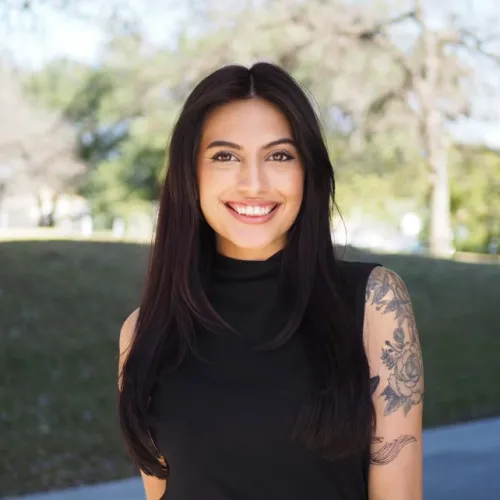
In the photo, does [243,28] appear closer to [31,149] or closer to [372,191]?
[372,191]

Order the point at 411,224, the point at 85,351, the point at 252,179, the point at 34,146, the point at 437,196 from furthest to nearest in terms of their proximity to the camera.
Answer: the point at 34,146, the point at 411,224, the point at 437,196, the point at 85,351, the point at 252,179

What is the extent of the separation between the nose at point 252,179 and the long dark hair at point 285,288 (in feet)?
0.36

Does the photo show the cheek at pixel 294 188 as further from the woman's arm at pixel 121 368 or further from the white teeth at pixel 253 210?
the woman's arm at pixel 121 368

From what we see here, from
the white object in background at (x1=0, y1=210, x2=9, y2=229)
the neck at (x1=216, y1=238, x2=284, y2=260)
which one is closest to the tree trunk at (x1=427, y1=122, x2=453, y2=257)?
the neck at (x1=216, y1=238, x2=284, y2=260)

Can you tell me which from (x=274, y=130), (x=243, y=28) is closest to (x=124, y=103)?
(x=243, y=28)

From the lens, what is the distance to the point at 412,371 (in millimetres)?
1902

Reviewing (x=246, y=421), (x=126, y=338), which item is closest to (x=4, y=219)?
(x=126, y=338)

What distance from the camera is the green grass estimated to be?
6.01 m

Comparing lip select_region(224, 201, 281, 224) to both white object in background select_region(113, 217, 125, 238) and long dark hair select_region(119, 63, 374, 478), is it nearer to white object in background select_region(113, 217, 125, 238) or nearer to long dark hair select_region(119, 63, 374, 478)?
long dark hair select_region(119, 63, 374, 478)

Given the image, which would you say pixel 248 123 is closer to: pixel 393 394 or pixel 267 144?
pixel 267 144

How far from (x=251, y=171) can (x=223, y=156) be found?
9 centimetres

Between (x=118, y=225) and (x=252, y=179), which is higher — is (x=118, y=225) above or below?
below

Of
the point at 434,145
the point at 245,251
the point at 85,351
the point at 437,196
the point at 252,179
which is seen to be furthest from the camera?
the point at 437,196

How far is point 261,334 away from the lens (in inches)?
79.7
